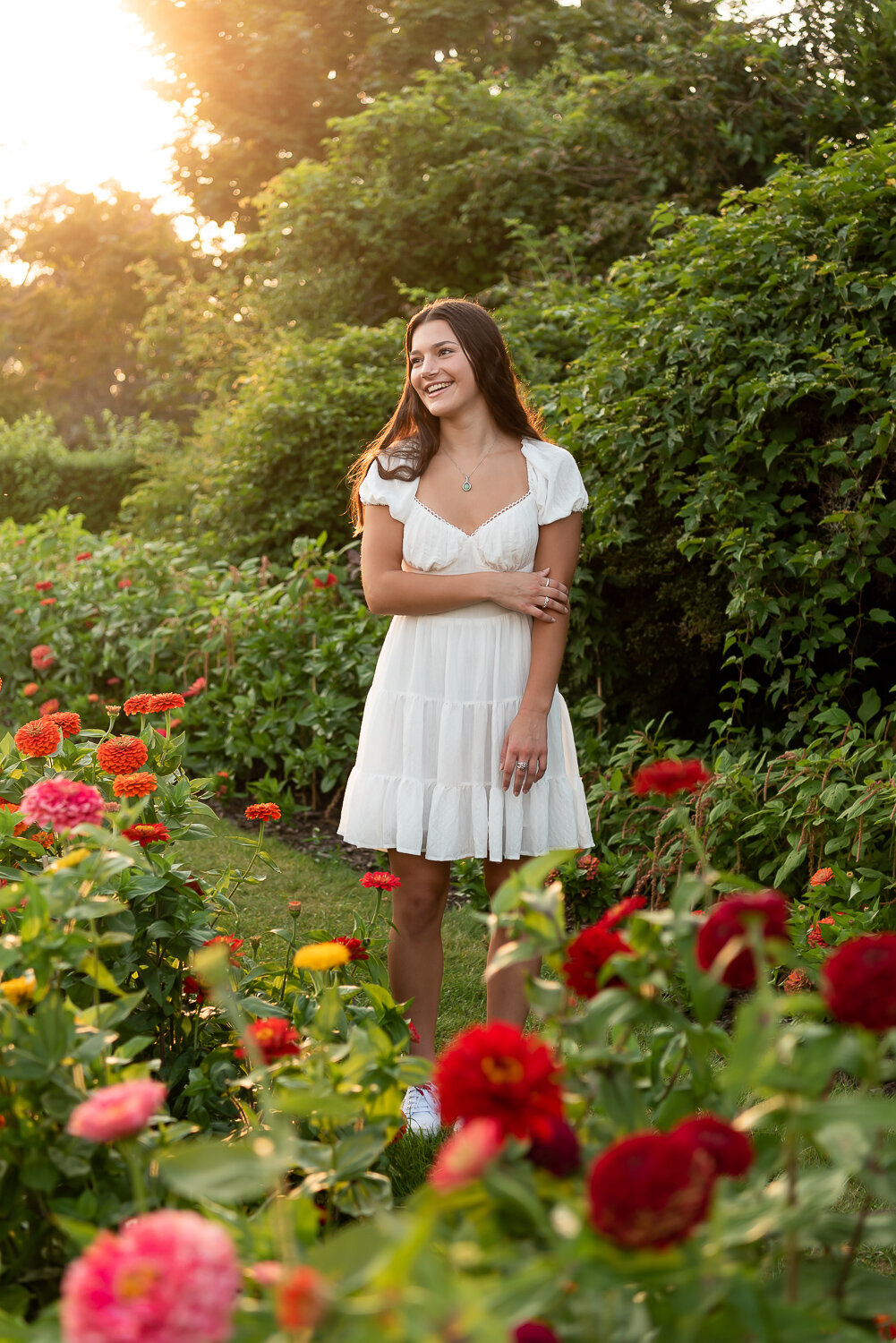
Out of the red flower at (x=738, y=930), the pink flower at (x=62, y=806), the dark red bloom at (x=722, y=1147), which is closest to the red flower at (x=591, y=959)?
the red flower at (x=738, y=930)

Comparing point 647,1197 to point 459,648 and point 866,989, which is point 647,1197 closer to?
point 866,989

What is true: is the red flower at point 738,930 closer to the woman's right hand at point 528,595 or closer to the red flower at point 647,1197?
the red flower at point 647,1197

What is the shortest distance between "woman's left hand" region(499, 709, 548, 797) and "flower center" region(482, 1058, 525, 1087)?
1.50m

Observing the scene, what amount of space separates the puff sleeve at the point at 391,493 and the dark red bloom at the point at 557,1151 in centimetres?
170

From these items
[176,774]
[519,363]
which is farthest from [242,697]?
[176,774]

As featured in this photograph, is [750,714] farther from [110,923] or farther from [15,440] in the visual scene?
[15,440]

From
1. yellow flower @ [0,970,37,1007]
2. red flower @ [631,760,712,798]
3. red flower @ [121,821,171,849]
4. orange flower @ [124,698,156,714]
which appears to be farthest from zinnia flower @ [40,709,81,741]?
red flower @ [631,760,712,798]

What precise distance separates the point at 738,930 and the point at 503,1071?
0.23 meters

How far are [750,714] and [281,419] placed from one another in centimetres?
388

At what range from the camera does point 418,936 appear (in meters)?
2.48

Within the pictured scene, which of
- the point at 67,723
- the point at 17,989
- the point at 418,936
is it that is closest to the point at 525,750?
the point at 418,936

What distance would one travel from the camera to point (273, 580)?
6473mm

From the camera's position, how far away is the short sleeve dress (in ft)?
7.88

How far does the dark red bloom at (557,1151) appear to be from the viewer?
901 mm
